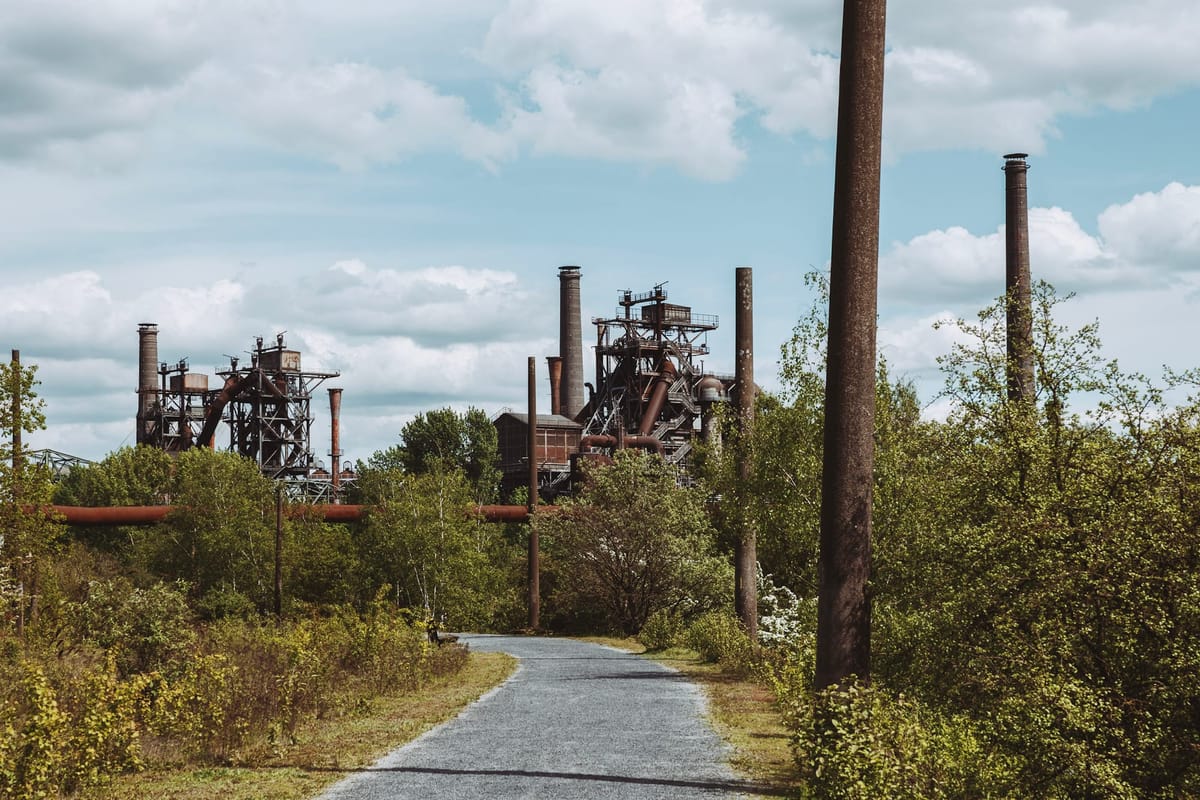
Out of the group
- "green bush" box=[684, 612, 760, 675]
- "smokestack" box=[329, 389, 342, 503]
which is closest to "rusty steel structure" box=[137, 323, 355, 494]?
"smokestack" box=[329, 389, 342, 503]

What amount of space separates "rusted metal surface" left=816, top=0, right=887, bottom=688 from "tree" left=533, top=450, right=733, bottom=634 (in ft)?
93.5

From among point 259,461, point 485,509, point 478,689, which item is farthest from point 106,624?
point 259,461

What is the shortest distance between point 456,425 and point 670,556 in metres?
34.5

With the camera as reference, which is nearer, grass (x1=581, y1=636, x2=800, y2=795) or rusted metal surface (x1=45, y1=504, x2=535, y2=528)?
grass (x1=581, y1=636, x2=800, y2=795)

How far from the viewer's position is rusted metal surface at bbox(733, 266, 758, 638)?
21672mm

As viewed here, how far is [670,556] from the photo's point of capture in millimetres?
40156

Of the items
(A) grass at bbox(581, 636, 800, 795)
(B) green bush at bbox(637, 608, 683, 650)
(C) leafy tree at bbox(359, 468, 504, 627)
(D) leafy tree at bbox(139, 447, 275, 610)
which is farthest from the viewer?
(D) leafy tree at bbox(139, 447, 275, 610)

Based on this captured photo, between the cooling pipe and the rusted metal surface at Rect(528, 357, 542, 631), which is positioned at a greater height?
the cooling pipe

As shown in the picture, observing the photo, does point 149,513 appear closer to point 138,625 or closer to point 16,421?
point 16,421

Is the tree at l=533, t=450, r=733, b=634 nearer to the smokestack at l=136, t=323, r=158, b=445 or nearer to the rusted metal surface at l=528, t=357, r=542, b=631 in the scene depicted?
the rusted metal surface at l=528, t=357, r=542, b=631

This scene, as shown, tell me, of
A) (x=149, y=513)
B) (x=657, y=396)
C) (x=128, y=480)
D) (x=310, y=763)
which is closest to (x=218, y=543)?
(x=149, y=513)

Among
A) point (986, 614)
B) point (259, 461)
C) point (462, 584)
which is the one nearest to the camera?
point (986, 614)

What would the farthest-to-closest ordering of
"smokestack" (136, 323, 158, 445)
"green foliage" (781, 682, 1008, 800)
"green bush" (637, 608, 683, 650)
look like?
1. "smokestack" (136, 323, 158, 445)
2. "green bush" (637, 608, 683, 650)
3. "green foliage" (781, 682, 1008, 800)

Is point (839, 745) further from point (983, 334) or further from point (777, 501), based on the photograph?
point (777, 501)
